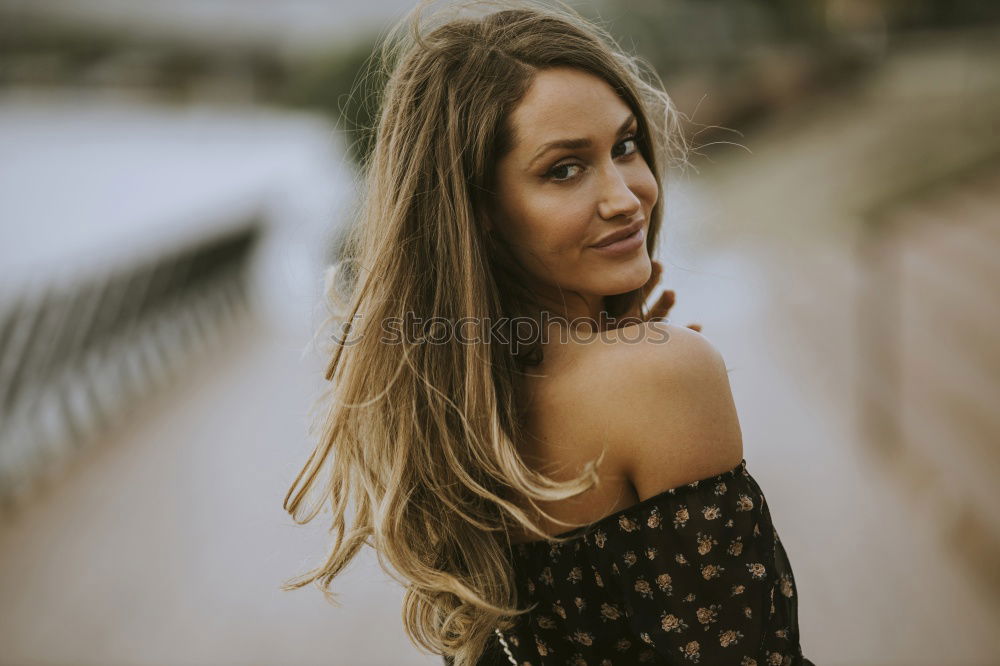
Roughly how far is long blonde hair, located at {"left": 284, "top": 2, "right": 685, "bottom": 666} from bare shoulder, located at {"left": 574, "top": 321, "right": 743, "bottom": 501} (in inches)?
3.5

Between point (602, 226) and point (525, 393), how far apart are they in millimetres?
224

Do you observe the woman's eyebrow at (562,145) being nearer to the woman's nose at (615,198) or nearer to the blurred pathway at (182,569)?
the woman's nose at (615,198)

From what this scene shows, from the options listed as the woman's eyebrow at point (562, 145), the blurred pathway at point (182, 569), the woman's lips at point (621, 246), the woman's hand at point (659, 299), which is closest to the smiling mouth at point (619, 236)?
the woman's lips at point (621, 246)

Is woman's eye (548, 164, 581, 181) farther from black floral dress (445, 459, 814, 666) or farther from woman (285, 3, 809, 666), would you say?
black floral dress (445, 459, 814, 666)

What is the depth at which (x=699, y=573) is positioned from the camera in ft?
3.17

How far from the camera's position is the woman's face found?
39.9 inches

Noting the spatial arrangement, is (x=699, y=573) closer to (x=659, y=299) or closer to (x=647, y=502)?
(x=647, y=502)

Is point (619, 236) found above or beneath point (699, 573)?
above

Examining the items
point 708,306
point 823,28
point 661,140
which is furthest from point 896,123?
point 661,140

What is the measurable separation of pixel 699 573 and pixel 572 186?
471 mm

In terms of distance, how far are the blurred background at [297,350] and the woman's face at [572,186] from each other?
14.3 inches

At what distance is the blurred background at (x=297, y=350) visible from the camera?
143 inches

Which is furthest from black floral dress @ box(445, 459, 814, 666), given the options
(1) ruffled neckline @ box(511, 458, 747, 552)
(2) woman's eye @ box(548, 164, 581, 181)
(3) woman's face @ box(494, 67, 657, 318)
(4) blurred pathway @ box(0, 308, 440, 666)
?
(4) blurred pathway @ box(0, 308, 440, 666)

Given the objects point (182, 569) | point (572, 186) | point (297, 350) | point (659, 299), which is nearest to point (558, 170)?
point (572, 186)
